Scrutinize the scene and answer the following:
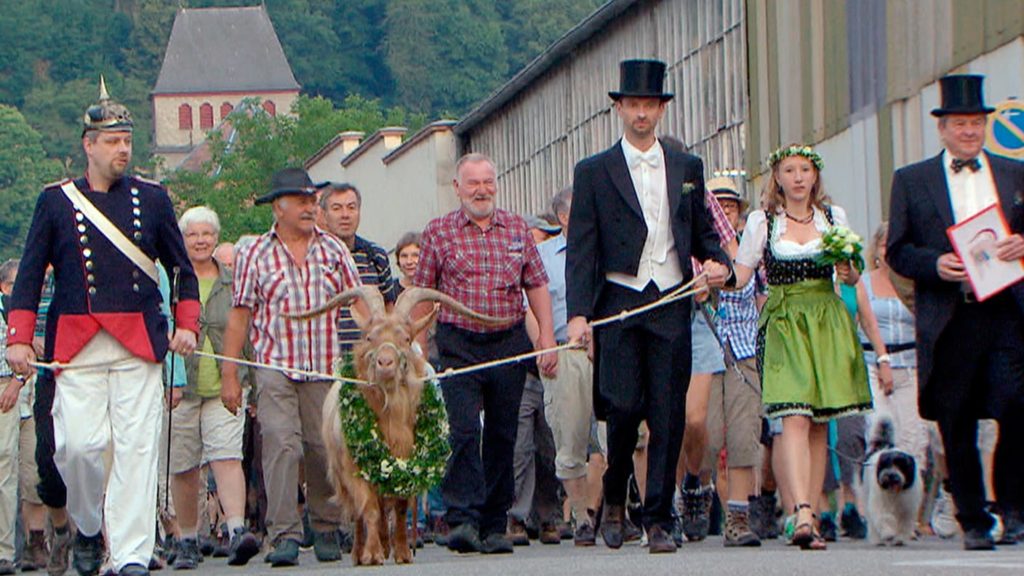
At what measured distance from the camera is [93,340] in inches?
500

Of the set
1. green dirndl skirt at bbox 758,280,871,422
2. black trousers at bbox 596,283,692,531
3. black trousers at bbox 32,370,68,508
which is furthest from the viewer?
black trousers at bbox 32,370,68,508

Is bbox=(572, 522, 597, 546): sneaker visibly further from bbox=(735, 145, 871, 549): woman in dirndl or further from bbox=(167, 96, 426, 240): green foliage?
bbox=(167, 96, 426, 240): green foliage

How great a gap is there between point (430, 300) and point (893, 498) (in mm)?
2778

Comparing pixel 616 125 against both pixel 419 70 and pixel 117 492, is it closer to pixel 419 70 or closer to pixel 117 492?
pixel 117 492

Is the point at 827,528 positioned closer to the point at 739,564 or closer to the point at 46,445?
the point at 739,564

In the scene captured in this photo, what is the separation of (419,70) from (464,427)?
165630 mm

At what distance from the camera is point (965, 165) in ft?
43.3

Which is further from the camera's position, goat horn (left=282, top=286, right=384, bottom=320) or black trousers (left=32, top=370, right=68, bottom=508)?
black trousers (left=32, top=370, right=68, bottom=508)

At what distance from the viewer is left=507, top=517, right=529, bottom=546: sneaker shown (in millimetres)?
16594

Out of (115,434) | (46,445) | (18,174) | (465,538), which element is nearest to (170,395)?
(46,445)

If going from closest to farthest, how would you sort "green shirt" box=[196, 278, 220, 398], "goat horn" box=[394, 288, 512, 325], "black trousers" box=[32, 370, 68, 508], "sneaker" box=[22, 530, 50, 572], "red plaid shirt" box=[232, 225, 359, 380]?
"goat horn" box=[394, 288, 512, 325], "red plaid shirt" box=[232, 225, 359, 380], "black trousers" box=[32, 370, 68, 508], "green shirt" box=[196, 278, 220, 398], "sneaker" box=[22, 530, 50, 572]

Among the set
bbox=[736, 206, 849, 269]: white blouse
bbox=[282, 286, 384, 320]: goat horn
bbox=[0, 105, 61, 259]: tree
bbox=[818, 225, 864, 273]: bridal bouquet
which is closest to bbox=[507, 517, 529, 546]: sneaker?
bbox=[282, 286, 384, 320]: goat horn

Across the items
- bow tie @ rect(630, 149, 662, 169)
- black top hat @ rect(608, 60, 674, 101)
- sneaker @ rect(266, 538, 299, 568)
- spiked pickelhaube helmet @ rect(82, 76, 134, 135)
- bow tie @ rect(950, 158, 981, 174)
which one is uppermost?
black top hat @ rect(608, 60, 674, 101)

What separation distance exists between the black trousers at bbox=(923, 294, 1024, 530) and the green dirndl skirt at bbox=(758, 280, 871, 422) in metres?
0.70
